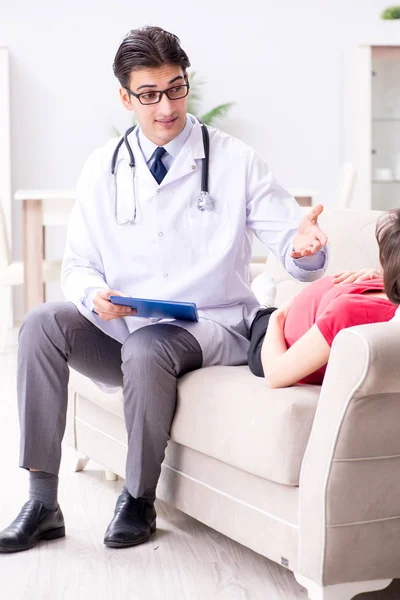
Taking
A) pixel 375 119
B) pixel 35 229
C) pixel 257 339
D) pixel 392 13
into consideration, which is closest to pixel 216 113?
pixel 375 119

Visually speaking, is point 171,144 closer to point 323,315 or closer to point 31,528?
point 323,315

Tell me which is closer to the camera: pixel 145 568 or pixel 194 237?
pixel 145 568

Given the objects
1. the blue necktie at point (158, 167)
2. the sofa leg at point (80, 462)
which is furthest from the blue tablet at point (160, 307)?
the sofa leg at point (80, 462)

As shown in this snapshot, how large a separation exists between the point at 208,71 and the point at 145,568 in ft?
14.4

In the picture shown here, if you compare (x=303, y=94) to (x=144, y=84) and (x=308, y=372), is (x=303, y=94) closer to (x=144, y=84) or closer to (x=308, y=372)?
(x=144, y=84)

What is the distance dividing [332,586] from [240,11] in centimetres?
475

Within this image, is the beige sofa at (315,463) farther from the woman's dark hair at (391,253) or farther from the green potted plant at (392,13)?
the green potted plant at (392,13)

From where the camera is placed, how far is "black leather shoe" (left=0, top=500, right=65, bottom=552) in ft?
6.11

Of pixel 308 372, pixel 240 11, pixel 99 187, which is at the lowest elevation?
pixel 308 372

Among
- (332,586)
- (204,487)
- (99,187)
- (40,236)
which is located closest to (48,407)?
(204,487)

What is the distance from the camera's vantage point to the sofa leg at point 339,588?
4.89 feet

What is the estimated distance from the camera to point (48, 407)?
192 centimetres

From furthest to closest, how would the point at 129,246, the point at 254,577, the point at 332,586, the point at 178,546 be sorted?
the point at 129,246 → the point at 178,546 → the point at 254,577 → the point at 332,586

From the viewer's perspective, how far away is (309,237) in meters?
1.83
